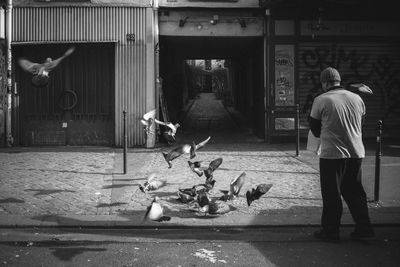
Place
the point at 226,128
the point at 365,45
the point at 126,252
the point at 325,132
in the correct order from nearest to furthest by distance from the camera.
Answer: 1. the point at 126,252
2. the point at 325,132
3. the point at 365,45
4. the point at 226,128

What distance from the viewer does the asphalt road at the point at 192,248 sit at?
15.7ft

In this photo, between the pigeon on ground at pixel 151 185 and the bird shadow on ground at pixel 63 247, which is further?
the pigeon on ground at pixel 151 185

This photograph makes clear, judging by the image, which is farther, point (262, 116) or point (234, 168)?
point (262, 116)

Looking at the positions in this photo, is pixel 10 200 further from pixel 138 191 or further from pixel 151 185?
pixel 151 185

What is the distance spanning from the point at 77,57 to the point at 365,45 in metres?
8.43

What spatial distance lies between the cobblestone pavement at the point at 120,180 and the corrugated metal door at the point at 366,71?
3.35 meters

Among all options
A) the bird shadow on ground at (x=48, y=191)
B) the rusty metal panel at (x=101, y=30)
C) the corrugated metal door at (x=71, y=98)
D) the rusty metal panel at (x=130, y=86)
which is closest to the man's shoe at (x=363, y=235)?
the bird shadow on ground at (x=48, y=191)

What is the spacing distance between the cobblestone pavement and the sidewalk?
0.6 inches

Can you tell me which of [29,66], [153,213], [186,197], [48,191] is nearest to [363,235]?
[153,213]

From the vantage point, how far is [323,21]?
14320 mm

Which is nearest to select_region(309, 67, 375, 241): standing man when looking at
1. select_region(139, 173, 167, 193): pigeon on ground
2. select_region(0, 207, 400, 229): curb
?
select_region(0, 207, 400, 229): curb

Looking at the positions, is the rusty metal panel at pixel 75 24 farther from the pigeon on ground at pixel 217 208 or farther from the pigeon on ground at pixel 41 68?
the pigeon on ground at pixel 217 208

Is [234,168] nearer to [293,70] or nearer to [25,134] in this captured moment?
[293,70]

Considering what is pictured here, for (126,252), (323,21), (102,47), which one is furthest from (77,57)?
(126,252)
